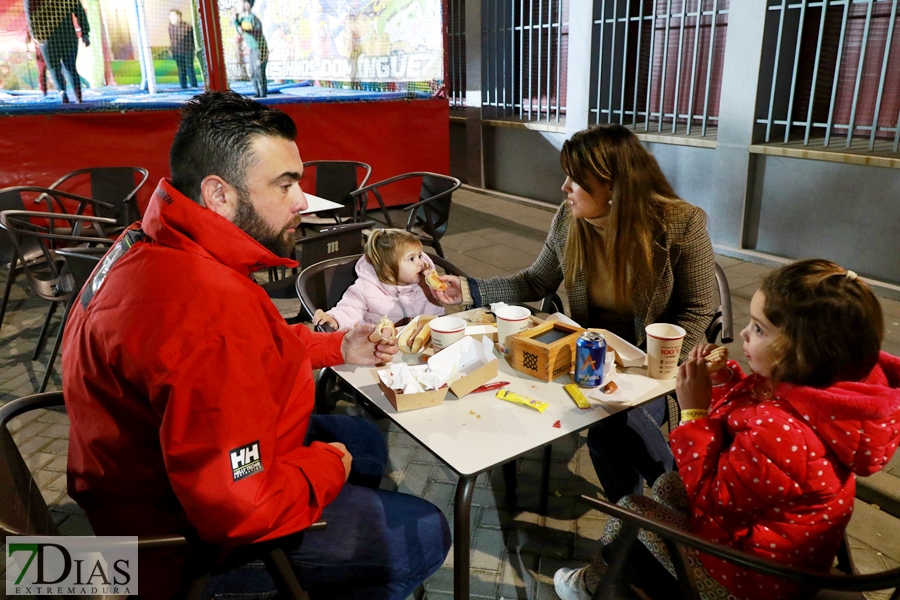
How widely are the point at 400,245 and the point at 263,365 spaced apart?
1.39 metres

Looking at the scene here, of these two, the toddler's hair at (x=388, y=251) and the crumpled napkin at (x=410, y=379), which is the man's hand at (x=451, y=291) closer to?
the toddler's hair at (x=388, y=251)

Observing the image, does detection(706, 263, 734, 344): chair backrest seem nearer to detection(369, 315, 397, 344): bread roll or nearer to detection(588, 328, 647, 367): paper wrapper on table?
detection(588, 328, 647, 367): paper wrapper on table

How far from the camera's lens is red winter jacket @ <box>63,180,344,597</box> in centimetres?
120

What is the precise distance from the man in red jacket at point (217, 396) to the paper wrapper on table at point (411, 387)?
205 mm

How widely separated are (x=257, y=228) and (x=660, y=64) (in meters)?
6.34

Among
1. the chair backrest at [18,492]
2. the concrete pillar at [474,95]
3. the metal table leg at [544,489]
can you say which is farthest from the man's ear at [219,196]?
the concrete pillar at [474,95]

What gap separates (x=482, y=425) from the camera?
5.43 ft

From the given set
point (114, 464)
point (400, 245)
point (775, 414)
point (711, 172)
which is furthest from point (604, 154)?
point (711, 172)

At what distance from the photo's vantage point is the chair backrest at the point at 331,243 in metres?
3.25

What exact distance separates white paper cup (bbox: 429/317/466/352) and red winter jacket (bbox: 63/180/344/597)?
1.90ft

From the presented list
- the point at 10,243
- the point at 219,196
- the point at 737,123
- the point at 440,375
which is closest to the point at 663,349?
the point at 440,375

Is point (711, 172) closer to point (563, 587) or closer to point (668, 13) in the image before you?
point (668, 13)

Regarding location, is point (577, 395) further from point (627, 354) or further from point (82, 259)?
point (82, 259)

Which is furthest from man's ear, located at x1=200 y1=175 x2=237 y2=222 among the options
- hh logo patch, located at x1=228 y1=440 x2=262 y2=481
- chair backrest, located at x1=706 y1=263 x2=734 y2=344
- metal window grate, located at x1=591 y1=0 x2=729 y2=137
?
metal window grate, located at x1=591 y1=0 x2=729 y2=137
